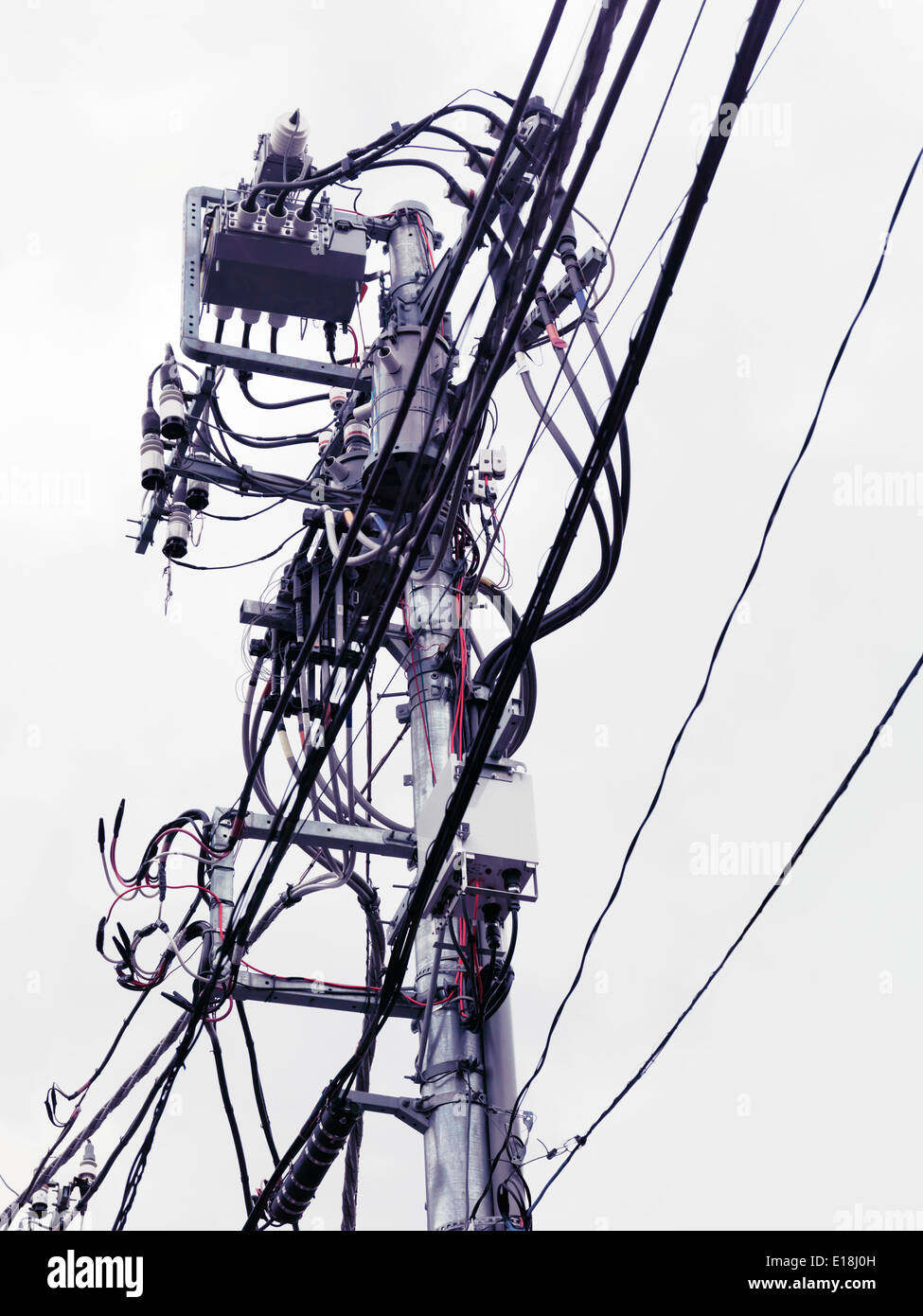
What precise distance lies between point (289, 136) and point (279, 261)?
0.78 metres

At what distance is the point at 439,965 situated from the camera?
6.96 meters

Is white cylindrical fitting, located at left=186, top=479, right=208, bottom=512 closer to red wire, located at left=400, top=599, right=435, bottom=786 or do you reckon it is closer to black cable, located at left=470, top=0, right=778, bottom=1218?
red wire, located at left=400, top=599, right=435, bottom=786

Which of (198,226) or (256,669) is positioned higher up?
(198,226)

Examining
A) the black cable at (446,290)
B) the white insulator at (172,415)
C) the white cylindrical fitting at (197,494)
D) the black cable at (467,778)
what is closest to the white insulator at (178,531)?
the white cylindrical fitting at (197,494)

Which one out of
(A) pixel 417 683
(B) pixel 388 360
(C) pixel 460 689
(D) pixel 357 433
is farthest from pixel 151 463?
(C) pixel 460 689

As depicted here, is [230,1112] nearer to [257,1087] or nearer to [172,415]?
[257,1087]

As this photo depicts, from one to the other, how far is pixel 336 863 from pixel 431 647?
3.82 ft

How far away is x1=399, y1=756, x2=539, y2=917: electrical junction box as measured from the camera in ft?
22.0

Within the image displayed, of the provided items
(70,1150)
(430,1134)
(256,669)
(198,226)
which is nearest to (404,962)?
(430,1134)

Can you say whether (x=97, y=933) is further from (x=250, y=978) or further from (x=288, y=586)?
(x=288, y=586)

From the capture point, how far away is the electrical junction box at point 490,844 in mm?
6691
